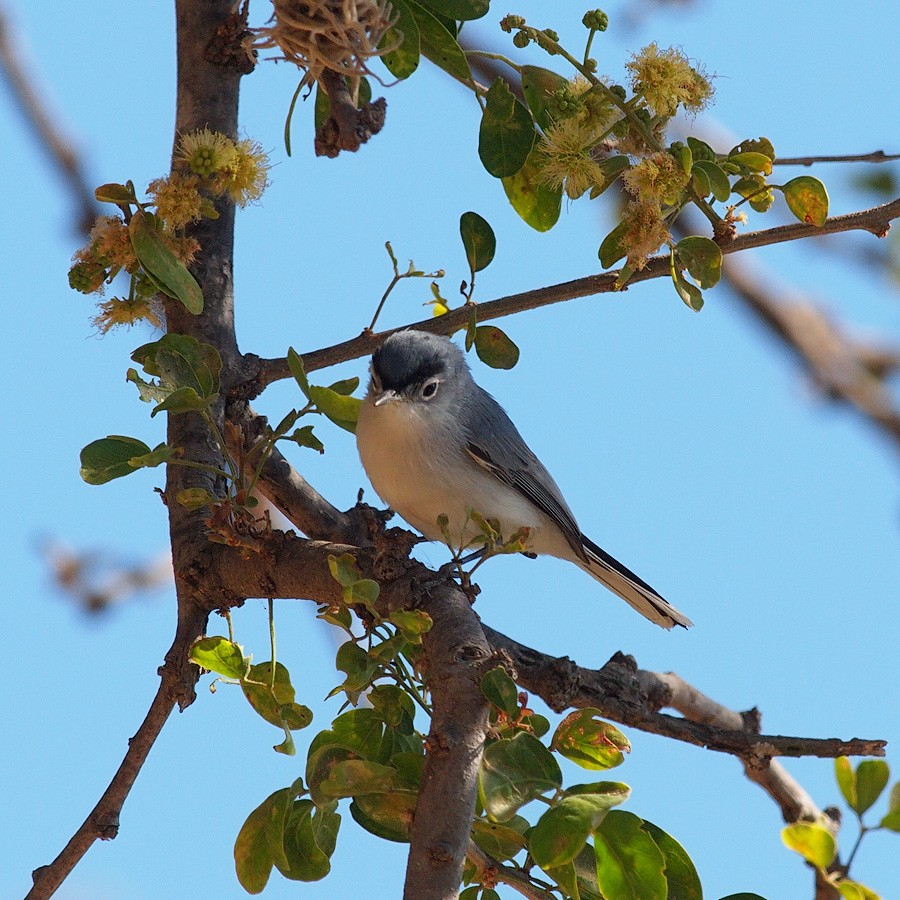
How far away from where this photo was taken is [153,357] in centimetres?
231

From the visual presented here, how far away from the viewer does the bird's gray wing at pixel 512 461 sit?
353 cm

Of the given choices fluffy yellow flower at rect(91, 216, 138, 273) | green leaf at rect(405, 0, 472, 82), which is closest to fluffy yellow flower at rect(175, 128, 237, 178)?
fluffy yellow flower at rect(91, 216, 138, 273)

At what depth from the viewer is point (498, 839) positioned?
76.4 inches

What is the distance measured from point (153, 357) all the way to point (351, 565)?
0.60m

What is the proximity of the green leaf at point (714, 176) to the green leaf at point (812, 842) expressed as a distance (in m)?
1.14

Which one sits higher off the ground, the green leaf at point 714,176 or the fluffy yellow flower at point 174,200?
the green leaf at point 714,176

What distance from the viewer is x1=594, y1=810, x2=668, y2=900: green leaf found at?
5.73 feet

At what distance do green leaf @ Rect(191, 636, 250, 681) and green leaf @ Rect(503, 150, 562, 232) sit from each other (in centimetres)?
107

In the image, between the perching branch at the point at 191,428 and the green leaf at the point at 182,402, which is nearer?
the green leaf at the point at 182,402

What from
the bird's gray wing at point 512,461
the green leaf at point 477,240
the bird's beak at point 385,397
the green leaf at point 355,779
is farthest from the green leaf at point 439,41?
the bird's gray wing at point 512,461

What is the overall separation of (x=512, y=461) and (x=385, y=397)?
49cm

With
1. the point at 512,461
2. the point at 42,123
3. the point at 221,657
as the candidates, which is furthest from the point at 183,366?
the point at 42,123

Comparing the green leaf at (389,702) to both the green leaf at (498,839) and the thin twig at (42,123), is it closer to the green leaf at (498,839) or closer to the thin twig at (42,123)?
the green leaf at (498,839)

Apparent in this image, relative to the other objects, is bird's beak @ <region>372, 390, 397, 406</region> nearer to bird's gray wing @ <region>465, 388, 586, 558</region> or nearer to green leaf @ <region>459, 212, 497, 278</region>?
bird's gray wing @ <region>465, 388, 586, 558</region>
